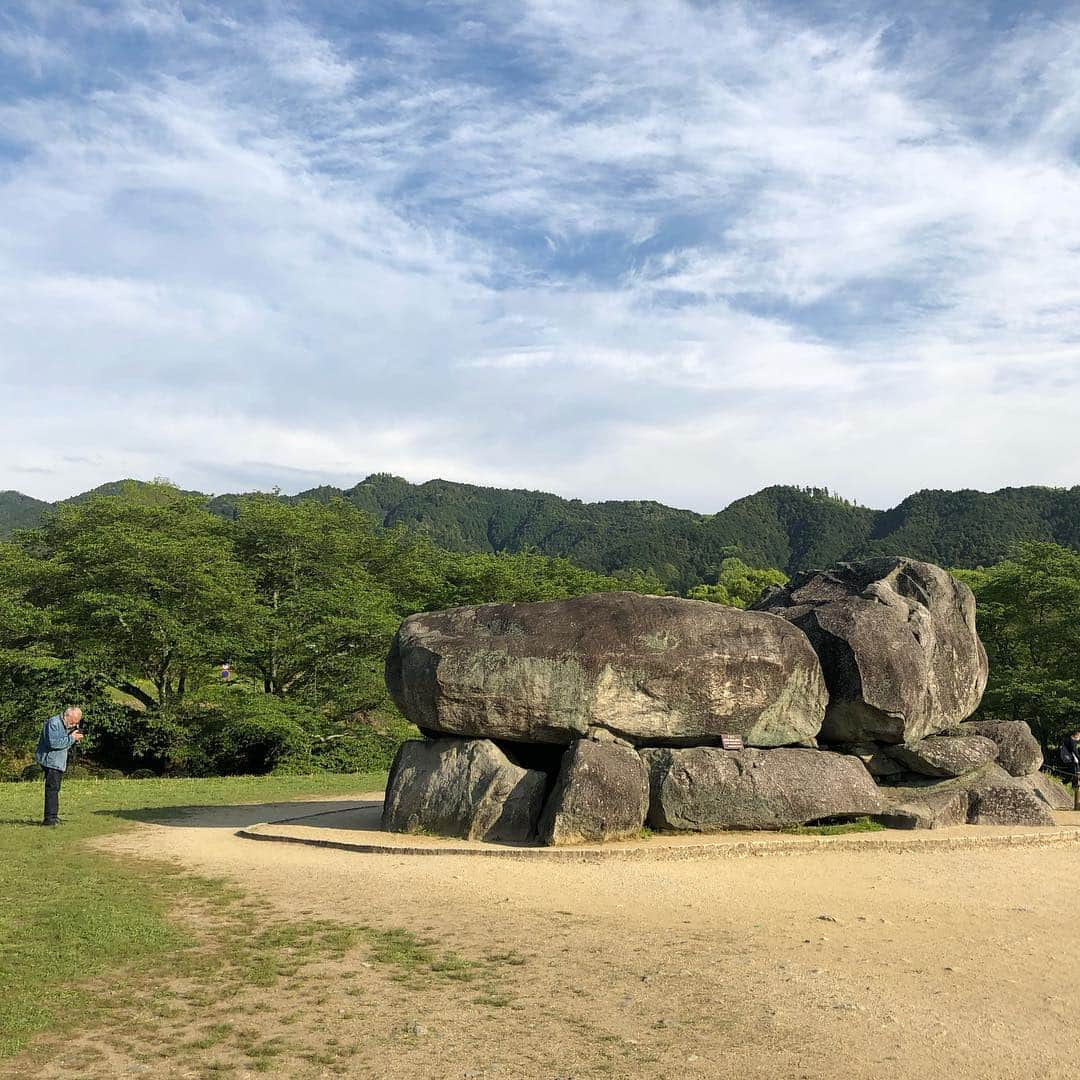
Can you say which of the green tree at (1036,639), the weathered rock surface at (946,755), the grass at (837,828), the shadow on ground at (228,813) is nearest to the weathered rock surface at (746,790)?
the grass at (837,828)

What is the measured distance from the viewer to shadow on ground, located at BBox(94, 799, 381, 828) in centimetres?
1575

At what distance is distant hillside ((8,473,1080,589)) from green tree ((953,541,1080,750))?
25.1 metres

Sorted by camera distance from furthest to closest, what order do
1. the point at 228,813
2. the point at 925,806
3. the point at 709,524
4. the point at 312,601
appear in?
the point at 709,524 < the point at 312,601 < the point at 228,813 < the point at 925,806

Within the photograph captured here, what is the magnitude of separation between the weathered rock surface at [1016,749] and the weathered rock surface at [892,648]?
68cm

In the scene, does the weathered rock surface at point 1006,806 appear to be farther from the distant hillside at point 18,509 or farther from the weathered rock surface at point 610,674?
the distant hillside at point 18,509

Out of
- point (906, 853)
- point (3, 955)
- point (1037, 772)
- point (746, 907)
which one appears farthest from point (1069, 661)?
point (3, 955)

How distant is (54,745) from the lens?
14242mm

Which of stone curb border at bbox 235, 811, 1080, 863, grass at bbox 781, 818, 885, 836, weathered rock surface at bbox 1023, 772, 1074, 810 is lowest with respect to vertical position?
stone curb border at bbox 235, 811, 1080, 863

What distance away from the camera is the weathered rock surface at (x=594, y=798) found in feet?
43.4

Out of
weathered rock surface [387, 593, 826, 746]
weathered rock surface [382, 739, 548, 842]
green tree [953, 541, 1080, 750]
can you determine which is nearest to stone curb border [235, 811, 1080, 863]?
weathered rock surface [382, 739, 548, 842]

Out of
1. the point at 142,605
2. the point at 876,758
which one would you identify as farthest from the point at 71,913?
the point at 142,605

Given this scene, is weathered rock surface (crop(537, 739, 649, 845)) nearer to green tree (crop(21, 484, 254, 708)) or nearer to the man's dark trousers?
the man's dark trousers

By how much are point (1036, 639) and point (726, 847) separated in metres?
26.9

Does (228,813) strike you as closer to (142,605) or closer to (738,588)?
(142,605)
